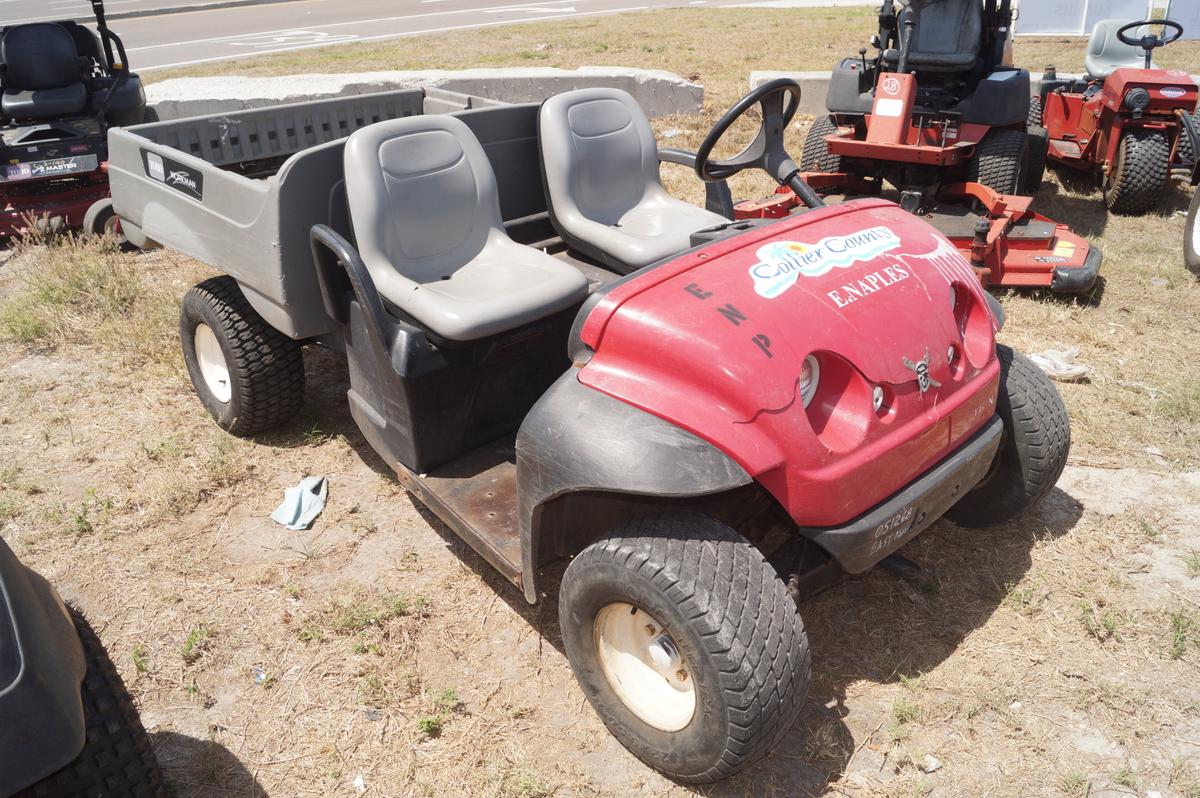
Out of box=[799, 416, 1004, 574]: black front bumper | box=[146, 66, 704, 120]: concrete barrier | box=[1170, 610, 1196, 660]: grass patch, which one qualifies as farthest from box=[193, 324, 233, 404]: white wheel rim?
box=[146, 66, 704, 120]: concrete barrier

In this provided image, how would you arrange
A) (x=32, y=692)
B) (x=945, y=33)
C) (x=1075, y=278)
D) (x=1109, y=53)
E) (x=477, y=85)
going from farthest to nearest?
1. (x=477, y=85)
2. (x=1109, y=53)
3. (x=945, y=33)
4. (x=1075, y=278)
5. (x=32, y=692)

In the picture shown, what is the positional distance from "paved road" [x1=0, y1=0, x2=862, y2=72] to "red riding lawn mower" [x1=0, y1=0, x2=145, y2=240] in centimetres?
679

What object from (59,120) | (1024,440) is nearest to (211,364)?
(1024,440)

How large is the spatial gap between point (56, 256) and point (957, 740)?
221 inches

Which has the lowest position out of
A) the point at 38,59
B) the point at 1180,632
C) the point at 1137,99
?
the point at 1180,632

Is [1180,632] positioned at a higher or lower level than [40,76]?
lower

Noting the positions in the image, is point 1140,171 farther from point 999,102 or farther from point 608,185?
point 608,185

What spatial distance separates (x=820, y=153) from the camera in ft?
21.7

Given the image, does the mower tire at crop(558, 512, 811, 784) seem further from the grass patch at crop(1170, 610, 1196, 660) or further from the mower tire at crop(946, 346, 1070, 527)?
the grass patch at crop(1170, 610, 1196, 660)

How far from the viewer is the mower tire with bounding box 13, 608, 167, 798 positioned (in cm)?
186

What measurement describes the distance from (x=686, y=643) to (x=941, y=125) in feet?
15.6

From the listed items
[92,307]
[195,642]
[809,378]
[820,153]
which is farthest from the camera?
[820,153]

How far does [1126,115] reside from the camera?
21.1 feet

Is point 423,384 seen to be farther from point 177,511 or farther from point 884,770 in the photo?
point 884,770
